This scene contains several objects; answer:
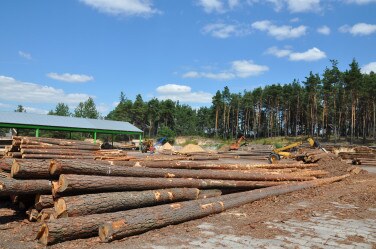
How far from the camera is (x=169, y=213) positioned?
6.98 metres

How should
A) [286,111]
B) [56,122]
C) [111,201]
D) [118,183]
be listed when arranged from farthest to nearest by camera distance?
[286,111]
[56,122]
[118,183]
[111,201]

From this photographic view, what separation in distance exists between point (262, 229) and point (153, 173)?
125 inches

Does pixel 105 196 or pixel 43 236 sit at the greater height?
pixel 105 196

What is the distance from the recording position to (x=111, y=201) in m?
6.72

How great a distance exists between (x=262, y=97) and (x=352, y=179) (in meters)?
64.5

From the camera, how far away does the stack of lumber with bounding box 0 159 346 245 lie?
5.94 m

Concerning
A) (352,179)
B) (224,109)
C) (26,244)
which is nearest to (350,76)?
(224,109)

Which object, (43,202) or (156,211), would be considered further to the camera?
(43,202)

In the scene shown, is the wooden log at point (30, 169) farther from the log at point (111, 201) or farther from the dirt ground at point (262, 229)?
the log at point (111, 201)

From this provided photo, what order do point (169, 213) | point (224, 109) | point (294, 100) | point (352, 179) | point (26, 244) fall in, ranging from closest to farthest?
point (26, 244) < point (169, 213) < point (352, 179) < point (294, 100) < point (224, 109)

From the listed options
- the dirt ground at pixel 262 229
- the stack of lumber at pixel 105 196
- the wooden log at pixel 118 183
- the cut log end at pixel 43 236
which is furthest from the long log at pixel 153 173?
the cut log end at pixel 43 236

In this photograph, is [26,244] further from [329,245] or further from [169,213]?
[329,245]

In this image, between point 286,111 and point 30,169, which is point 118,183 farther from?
point 286,111

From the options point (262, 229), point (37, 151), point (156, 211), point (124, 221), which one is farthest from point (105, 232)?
point (37, 151)
